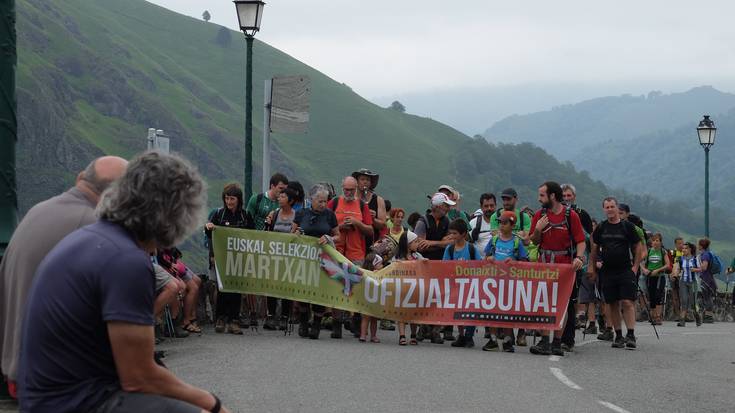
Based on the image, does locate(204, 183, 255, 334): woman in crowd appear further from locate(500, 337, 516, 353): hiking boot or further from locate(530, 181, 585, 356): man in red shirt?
locate(530, 181, 585, 356): man in red shirt

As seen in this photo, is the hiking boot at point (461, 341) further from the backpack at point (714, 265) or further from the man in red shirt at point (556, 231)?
the backpack at point (714, 265)

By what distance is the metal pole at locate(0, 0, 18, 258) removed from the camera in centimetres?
845

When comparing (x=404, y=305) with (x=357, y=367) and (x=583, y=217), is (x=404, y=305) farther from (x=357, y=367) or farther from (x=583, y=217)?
(x=357, y=367)

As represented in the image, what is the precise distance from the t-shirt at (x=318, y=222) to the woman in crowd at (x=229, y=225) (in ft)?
3.20

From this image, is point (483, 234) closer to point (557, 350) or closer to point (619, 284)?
point (619, 284)

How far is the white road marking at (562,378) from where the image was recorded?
1105 centimetres

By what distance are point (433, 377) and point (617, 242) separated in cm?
519

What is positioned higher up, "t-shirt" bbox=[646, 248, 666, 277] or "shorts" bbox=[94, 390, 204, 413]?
"t-shirt" bbox=[646, 248, 666, 277]

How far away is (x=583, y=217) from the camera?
15.2 meters

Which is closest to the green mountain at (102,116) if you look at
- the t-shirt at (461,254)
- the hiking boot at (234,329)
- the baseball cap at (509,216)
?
the hiking boot at (234,329)

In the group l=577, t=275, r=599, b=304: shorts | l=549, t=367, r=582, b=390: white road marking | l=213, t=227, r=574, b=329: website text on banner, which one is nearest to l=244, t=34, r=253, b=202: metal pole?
l=213, t=227, r=574, b=329: website text on banner

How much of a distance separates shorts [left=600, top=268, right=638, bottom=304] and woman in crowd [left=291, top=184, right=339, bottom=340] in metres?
3.66

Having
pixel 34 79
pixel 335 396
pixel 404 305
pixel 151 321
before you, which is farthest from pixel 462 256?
pixel 34 79

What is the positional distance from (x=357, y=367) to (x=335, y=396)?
2.00 meters
